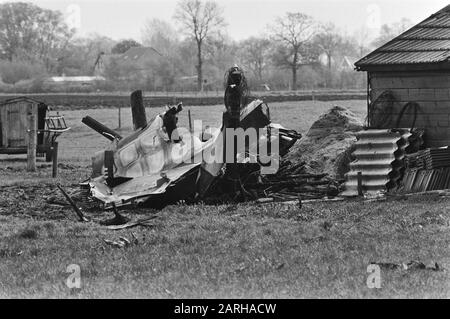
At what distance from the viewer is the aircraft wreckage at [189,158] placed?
58.4 feet

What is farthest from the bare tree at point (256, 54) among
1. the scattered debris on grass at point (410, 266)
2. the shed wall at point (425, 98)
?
the scattered debris on grass at point (410, 266)

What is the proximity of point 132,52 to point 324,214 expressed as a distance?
46440mm

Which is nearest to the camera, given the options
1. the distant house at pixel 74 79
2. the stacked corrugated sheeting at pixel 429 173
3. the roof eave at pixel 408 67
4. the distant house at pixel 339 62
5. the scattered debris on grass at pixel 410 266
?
the scattered debris on grass at pixel 410 266

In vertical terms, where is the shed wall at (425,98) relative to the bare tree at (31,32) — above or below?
below

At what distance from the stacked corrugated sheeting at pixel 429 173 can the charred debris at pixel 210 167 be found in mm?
1565

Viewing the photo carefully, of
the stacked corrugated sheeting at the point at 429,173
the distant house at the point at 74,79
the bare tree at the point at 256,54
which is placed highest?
the bare tree at the point at 256,54

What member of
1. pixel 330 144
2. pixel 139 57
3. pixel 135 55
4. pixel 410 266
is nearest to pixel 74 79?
pixel 139 57

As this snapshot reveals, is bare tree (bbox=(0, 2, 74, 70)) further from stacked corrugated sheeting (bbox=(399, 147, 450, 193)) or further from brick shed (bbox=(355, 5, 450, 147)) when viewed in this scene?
stacked corrugated sheeting (bbox=(399, 147, 450, 193))

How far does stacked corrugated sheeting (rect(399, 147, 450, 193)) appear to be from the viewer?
17.3 m

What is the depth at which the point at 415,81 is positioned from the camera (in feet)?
65.5

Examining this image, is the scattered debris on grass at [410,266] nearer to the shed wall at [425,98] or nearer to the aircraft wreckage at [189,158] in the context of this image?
the aircraft wreckage at [189,158]

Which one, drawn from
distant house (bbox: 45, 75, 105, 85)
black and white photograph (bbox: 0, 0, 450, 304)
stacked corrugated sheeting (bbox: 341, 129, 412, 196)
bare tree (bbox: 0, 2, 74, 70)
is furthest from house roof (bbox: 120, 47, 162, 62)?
stacked corrugated sheeting (bbox: 341, 129, 412, 196)

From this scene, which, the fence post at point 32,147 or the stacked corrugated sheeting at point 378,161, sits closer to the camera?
the stacked corrugated sheeting at point 378,161

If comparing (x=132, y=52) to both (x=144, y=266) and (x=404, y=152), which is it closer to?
(x=404, y=152)
